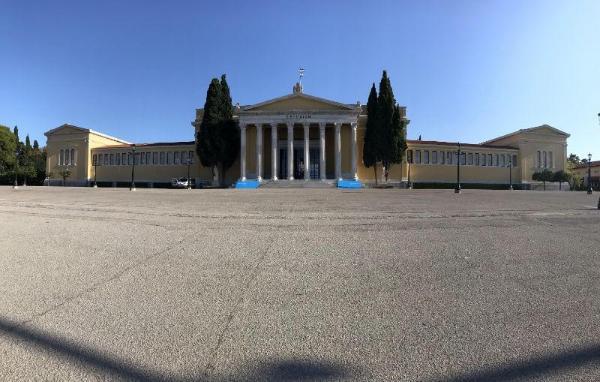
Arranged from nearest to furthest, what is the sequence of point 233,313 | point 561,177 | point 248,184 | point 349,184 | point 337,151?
point 233,313 < point 349,184 < point 248,184 < point 337,151 < point 561,177

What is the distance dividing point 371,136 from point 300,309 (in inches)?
1645

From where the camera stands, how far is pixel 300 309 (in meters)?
3.42

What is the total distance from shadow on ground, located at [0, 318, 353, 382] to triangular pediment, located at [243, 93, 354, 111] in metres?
43.6

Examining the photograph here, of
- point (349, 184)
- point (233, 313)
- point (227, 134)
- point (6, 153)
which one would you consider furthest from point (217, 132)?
point (233, 313)

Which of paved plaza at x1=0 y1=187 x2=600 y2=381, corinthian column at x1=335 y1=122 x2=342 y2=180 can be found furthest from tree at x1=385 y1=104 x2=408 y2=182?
paved plaza at x1=0 y1=187 x2=600 y2=381

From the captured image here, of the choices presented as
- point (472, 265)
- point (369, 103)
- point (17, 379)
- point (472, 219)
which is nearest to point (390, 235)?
point (472, 265)

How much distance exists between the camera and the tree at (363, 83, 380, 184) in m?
43.1

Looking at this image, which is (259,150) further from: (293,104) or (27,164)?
(27,164)

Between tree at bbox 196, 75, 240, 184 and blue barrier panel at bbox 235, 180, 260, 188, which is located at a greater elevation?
tree at bbox 196, 75, 240, 184

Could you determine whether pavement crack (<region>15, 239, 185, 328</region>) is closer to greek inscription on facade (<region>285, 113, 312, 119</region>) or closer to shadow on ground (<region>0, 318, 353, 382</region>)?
shadow on ground (<region>0, 318, 353, 382</region>)

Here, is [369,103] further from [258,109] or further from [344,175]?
[258,109]

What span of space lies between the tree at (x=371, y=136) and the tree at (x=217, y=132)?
54.5ft

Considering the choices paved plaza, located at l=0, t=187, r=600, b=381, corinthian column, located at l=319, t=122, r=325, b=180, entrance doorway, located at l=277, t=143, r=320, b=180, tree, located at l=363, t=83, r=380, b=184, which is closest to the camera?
paved plaza, located at l=0, t=187, r=600, b=381

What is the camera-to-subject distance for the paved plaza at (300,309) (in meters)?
2.48
